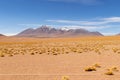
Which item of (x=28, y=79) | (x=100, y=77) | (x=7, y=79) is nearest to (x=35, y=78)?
(x=28, y=79)

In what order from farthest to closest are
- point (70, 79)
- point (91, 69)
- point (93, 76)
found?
point (91, 69)
point (93, 76)
point (70, 79)

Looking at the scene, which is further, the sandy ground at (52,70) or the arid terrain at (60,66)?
the arid terrain at (60,66)

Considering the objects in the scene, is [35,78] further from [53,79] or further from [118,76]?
[118,76]

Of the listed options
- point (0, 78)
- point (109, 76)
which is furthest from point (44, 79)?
point (109, 76)

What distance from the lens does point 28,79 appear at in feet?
41.4

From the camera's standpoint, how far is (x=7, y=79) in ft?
42.0

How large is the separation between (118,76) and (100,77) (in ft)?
3.48

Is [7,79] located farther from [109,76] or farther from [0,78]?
[109,76]

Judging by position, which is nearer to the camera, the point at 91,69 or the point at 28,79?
the point at 28,79

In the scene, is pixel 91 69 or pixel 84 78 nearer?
pixel 84 78

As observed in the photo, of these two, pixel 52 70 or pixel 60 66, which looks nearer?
pixel 52 70

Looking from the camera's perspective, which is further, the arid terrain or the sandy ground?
the arid terrain

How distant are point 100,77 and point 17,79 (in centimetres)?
443

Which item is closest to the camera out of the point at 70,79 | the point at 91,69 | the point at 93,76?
the point at 70,79
